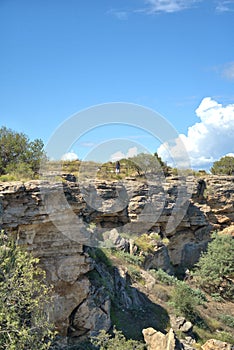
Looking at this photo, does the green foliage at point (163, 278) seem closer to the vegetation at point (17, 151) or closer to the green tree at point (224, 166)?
the vegetation at point (17, 151)

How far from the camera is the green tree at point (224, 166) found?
45.1m

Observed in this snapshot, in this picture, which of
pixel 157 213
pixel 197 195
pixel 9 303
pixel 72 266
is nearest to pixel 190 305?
pixel 72 266

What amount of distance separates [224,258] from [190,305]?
6.62 meters

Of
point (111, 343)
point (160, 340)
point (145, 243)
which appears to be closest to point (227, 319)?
point (145, 243)

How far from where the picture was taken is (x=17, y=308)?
908cm

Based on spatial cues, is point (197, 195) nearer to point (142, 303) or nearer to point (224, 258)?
point (224, 258)

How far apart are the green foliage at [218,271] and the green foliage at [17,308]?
13964 millimetres

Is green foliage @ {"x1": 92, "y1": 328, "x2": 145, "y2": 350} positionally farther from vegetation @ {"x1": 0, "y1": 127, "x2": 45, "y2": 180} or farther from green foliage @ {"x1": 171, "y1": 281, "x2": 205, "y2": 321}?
vegetation @ {"x1": 0, "y1": 127, "x2": 45, "y2": 180}

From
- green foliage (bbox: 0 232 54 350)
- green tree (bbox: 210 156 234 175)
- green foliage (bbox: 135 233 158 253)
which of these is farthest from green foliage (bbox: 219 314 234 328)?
green tree (bbox: 210 156 234 175)

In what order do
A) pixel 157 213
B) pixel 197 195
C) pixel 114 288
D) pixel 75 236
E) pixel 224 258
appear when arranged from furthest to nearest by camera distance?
pixel 197 195 → pixel 157 213 → pixel 224 258 → pixel 114 288 → pixel 75 236

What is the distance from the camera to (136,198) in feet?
76.5

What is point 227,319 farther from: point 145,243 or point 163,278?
point 145,243

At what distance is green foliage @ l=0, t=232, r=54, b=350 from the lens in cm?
821

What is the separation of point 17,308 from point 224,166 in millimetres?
40367
